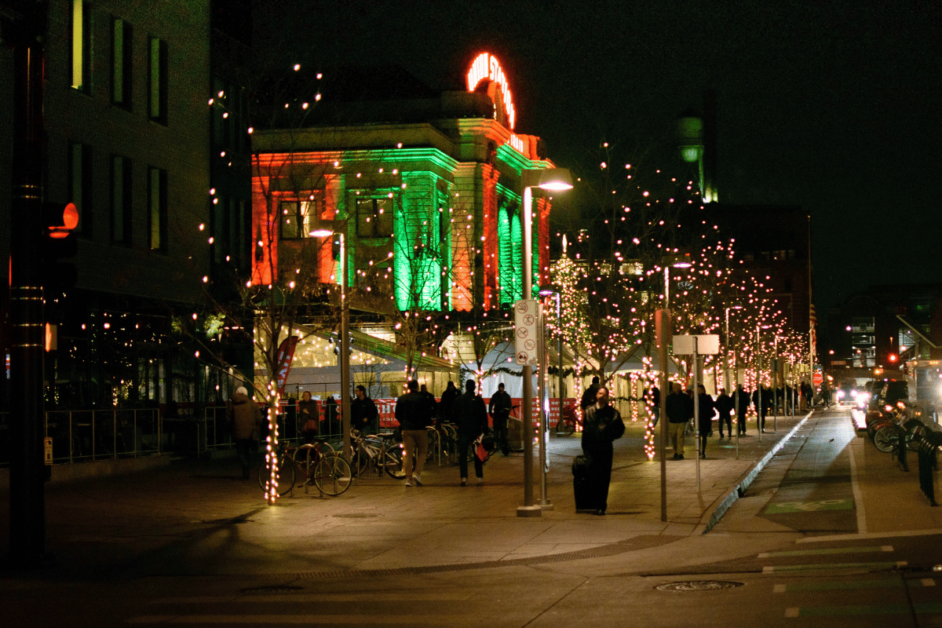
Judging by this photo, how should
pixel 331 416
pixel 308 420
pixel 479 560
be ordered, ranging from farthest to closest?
pixel 331 416, pixel 308 420, pixel 479 560

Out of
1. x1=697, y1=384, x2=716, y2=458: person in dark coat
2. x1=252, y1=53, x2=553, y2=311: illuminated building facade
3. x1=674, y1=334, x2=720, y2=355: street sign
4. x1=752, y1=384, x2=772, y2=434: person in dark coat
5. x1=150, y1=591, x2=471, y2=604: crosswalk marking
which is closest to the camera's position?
x1=150, y1=591, x2=471, y2=604: crosswalk marking

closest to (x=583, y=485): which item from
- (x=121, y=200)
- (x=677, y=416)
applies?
(x=677, y=416)

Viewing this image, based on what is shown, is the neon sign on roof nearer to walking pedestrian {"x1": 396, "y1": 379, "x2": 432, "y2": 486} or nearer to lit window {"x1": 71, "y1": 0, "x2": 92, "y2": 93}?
lit window {"x1": 71, "y1": 0, "x2": 92, "y2": 93}

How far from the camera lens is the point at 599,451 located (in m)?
16.0

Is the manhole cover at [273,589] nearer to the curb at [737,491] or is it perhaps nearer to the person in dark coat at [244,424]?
the curb at [737,491]

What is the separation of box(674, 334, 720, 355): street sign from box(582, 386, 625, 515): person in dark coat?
3.16 metres

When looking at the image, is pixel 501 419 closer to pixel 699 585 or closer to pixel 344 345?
pixel 344 345

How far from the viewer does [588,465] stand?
1600 cm

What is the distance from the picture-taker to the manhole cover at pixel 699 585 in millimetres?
10180

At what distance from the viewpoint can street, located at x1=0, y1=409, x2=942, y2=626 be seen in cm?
938

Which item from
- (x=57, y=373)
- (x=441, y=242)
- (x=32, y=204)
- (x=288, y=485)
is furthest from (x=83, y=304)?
(x=32, y=204)

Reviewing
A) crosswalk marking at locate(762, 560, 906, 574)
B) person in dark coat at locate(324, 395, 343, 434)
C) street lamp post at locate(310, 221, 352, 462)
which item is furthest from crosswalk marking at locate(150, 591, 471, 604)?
person in dark coat at locate(324, 395, 343, 434)

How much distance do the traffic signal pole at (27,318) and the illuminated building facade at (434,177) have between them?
2880 cm

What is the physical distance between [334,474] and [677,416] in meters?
9.94
